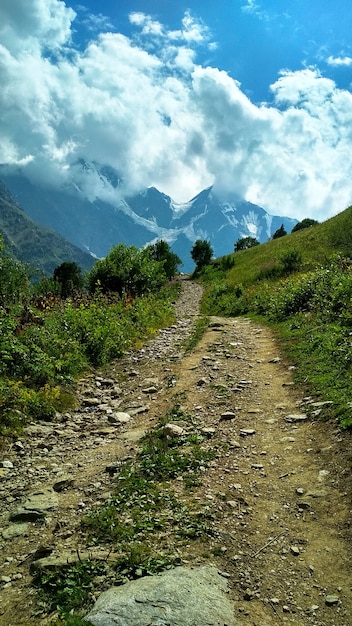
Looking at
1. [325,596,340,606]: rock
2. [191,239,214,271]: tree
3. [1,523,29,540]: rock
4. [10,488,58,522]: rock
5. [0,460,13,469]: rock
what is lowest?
[325,596,340,606]: rock

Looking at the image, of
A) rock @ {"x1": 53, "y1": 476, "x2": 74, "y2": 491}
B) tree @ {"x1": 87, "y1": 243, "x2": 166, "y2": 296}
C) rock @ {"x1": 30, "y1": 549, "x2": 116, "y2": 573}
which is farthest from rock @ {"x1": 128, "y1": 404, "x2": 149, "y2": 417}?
tree @ {"x1": 87, "y1": 243, "x2": 166, "y2": 296}

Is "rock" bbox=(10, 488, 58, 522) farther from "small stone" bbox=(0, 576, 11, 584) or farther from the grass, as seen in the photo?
"small stone" bbox=(0, 576, 11, 584)

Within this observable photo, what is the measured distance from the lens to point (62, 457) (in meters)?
8.88

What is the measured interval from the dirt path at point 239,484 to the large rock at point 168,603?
240 mm

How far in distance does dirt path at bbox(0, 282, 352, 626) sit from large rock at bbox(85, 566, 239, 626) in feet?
0.79

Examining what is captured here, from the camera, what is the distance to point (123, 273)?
36.1 metres

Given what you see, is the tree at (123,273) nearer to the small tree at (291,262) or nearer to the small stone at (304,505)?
the small tree at (291,262)

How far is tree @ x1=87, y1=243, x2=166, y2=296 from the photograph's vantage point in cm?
3609

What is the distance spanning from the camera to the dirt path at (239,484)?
494 centimetres

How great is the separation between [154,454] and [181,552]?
2.69 meters

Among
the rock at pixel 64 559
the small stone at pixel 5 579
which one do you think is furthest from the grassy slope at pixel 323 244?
the small stone at pixel 5 579

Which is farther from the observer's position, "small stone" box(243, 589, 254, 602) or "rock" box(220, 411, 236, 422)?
"rock" box(220, 411, 236, 422)

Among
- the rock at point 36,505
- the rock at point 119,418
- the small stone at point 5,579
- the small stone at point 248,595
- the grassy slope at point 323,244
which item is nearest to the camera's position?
the small stone at point 248,595

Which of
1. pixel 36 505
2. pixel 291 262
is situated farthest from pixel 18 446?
pixel 291 262
